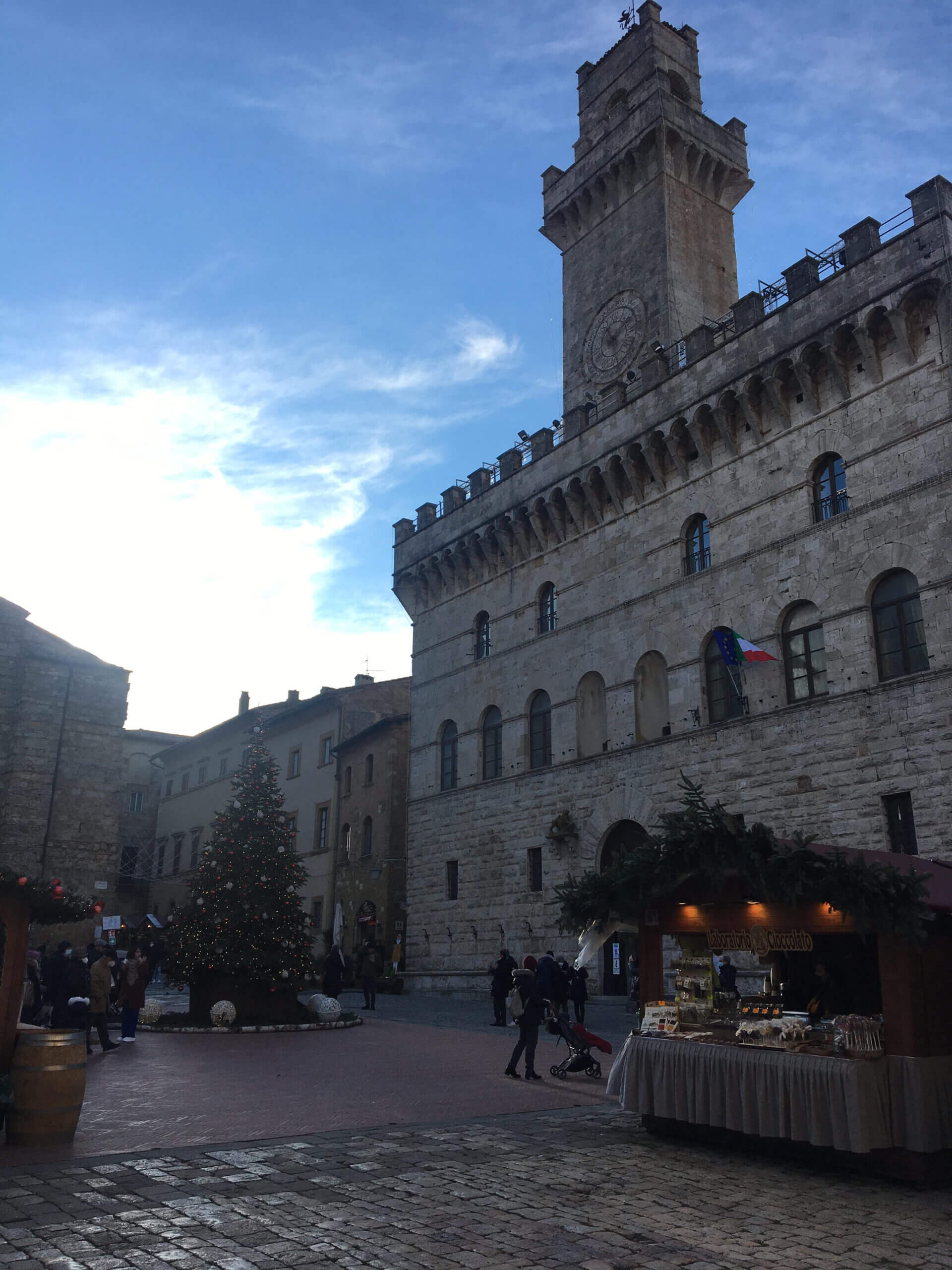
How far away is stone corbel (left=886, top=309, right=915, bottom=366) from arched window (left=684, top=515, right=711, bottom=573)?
5.38 m

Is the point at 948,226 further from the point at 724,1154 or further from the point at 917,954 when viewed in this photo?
the point at 724,1154

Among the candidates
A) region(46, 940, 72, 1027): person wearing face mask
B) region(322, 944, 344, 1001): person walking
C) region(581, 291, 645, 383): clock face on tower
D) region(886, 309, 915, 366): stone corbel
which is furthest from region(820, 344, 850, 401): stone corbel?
region(46, 940, 72, 1027): person wearing face mask

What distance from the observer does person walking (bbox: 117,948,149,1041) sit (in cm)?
1550

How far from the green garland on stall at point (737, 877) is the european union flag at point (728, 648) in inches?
402

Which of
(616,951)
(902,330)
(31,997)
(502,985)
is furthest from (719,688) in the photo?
(31,997)

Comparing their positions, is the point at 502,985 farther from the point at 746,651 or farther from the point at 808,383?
the point at 808,383

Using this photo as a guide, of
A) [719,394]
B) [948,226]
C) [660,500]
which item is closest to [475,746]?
[660,500]

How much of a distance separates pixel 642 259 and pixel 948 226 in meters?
11.4

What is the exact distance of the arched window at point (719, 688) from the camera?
20.2m

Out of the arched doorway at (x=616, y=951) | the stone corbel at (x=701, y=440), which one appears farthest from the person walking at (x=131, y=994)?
the stone corbel at (x=701, y=440)

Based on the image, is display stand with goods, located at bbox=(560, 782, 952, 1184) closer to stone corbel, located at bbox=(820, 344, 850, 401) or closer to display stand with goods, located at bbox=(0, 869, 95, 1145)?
display stand with goods, located at bbox=(0, 869, 95, 1145)

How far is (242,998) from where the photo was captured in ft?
60.8

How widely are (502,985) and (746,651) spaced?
7.96 metres

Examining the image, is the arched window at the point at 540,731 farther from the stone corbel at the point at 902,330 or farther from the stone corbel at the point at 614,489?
the stone corbel at the point at 902,330
